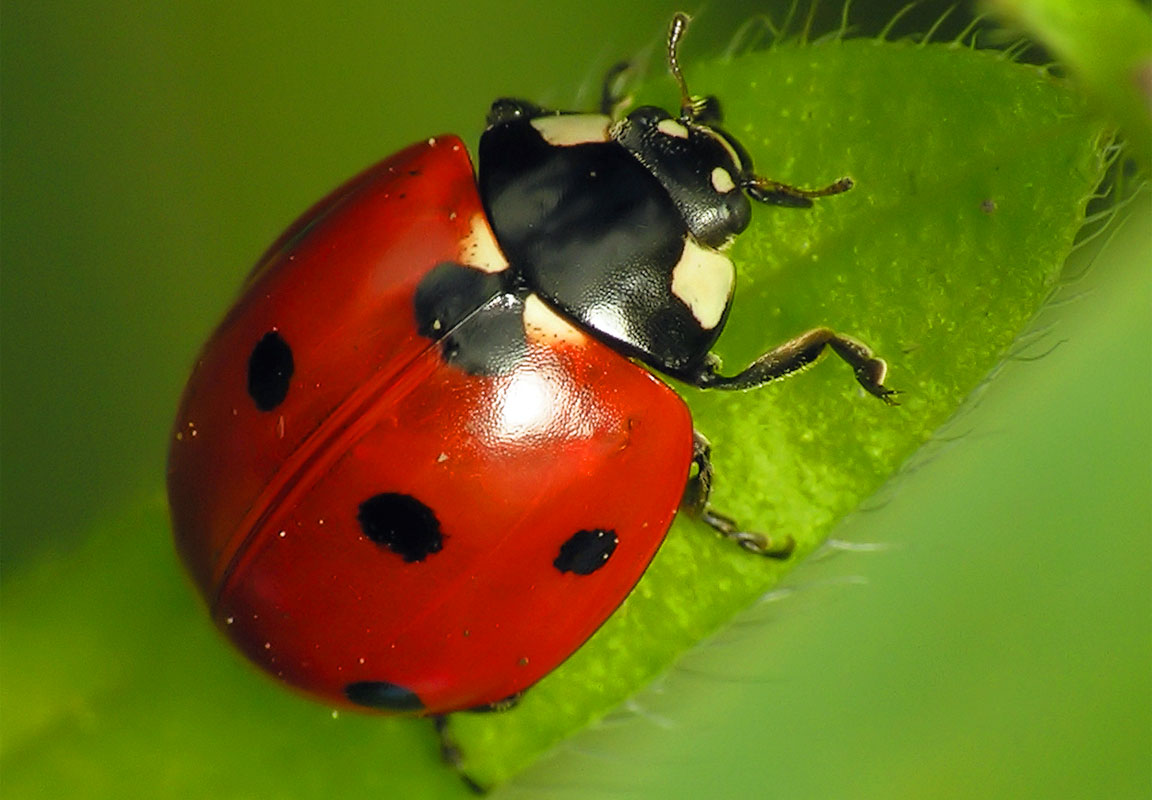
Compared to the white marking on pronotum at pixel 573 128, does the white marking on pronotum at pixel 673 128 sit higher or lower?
lower

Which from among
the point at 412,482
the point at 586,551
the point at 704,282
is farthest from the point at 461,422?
the point at 704,282

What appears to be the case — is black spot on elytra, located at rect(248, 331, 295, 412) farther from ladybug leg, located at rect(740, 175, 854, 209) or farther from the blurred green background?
ladybug leg, located at rect(740, 175, 854, 209)

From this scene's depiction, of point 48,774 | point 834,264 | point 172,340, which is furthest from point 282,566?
point 172,340

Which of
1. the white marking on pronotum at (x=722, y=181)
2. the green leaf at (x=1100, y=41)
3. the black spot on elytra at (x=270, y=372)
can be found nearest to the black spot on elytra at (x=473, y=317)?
the black spot on elytra at (x=270, y=372)

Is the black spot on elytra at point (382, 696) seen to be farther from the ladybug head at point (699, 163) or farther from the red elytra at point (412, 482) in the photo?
the ladybug head at point (699, 163)

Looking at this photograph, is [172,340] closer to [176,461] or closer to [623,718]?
[176,461]
